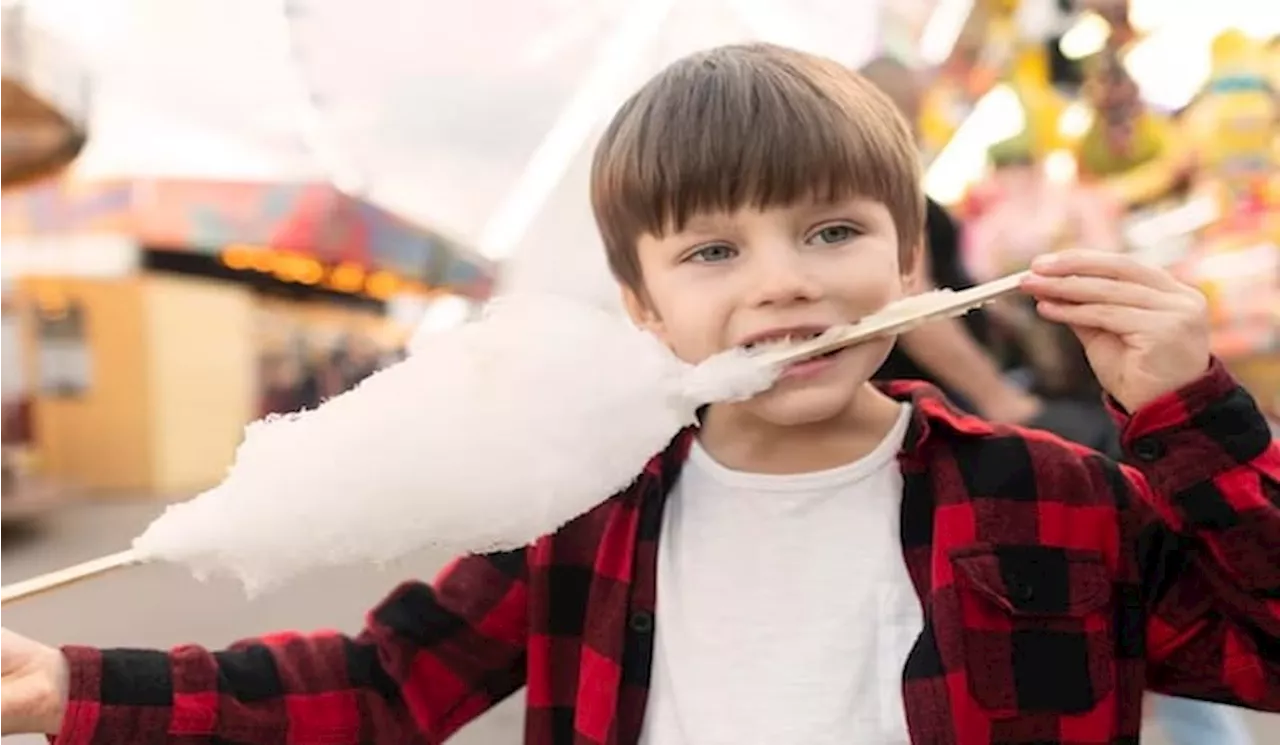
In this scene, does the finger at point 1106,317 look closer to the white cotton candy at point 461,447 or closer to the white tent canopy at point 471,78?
the white cotton candy at point 461,447

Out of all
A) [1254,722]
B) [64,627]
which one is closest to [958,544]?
[64,627]

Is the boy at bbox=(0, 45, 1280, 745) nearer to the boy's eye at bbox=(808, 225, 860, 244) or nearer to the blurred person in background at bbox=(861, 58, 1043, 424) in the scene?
the boy's eye at bbox=(808, 225, 860, 244)

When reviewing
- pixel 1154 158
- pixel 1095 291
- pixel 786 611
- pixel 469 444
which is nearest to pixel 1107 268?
pixel 1095 291

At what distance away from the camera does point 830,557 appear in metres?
0.98

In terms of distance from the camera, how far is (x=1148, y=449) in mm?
855

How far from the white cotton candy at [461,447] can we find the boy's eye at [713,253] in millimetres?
78

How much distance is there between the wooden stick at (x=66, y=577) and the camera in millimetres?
768

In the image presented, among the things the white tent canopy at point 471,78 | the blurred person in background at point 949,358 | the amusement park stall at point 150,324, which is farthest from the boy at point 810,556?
the amusement park stall at point 150,324

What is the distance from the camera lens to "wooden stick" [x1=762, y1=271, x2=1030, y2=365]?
871mm

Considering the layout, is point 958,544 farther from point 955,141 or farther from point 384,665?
point 955,141

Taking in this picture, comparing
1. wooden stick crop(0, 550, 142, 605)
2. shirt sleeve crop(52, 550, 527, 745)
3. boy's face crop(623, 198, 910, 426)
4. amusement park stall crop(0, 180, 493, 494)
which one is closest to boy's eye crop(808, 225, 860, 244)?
boy's face crop(623, 198, 910, 426)

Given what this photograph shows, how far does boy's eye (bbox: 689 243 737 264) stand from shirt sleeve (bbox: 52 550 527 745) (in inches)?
12.0

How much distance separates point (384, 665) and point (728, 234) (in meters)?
0.46

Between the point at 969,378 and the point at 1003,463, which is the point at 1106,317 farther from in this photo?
the point at 969,378
